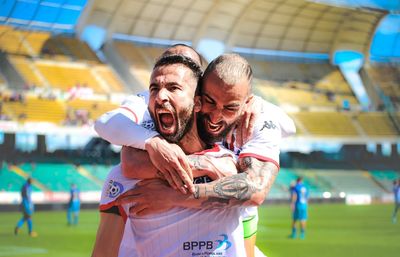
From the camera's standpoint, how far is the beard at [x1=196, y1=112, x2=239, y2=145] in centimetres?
226

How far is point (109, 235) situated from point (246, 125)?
2.13 feet

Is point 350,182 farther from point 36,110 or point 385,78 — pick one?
point 36,110

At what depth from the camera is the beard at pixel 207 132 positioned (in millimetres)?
2259

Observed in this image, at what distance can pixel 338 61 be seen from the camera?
46469 millimetres

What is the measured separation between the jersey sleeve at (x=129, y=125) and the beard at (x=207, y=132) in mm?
160

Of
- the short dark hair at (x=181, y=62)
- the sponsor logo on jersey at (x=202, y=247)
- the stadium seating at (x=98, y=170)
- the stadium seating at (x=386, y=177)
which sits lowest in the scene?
the stadium seating at (x=386, y=177)

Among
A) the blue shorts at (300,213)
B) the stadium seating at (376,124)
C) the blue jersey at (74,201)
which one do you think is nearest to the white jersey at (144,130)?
the blue shorts at (300,213)

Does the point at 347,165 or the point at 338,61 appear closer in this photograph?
the point at 347,165

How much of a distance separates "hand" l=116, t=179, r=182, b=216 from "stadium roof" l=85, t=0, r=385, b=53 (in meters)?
35.7

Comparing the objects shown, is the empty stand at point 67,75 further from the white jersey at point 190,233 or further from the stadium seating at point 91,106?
the white jersey at point 190,233

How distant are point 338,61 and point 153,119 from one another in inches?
1795

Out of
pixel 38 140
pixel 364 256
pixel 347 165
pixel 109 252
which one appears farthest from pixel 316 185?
pixel 109 252

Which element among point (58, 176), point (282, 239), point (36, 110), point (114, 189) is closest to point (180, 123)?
point (114, 189)

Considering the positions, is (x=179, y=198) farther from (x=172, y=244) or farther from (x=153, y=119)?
(x=153, y=119)
